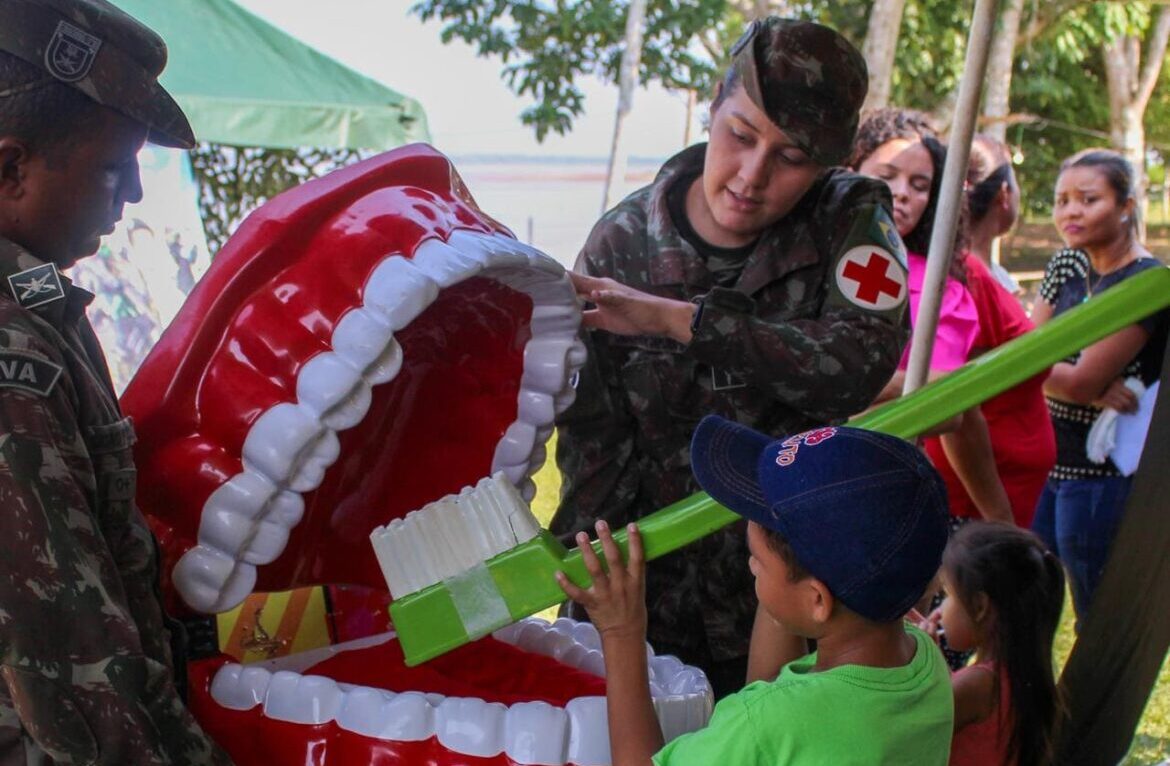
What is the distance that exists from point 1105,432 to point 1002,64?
276 inches

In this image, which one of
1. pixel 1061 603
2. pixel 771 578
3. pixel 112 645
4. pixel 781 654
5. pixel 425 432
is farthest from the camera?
pixel 1061 603

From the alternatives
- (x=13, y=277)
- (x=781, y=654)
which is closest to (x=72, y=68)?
(x=13, y=277)

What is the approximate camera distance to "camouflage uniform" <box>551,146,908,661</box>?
1902 mm

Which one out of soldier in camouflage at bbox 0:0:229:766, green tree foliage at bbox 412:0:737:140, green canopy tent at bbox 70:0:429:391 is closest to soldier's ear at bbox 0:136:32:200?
soldier in camouflage at bbox 0:0:229:766

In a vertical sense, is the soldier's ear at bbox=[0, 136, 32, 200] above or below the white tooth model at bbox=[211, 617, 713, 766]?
above

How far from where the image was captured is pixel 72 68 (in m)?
1.22

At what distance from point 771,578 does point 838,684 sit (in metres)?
0.14

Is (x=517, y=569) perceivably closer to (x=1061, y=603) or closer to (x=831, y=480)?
(x=831, y=480)

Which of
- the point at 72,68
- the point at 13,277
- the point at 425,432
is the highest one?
the point at 72,68

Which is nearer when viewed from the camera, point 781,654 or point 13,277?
point 13,277

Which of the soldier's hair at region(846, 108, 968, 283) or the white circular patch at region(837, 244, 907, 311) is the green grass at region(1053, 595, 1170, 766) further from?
the white circular patch at region(837, 244, 907, 311)

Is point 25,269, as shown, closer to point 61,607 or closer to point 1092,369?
point 61,607

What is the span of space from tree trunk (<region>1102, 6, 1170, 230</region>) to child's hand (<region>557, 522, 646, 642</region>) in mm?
12582

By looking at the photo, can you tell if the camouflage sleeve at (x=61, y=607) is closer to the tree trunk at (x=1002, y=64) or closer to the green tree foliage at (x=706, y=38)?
the green tree foliage at (x=706, y=38)
